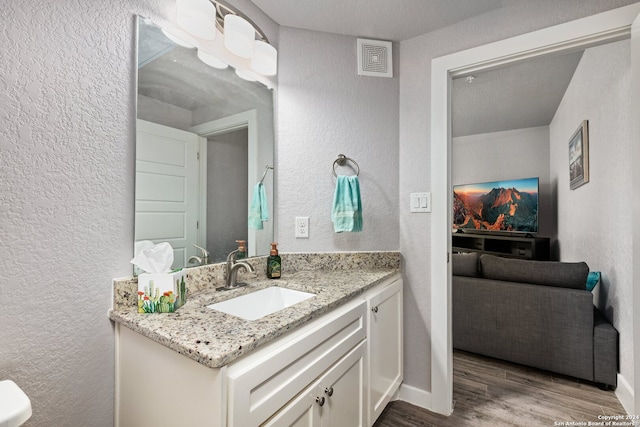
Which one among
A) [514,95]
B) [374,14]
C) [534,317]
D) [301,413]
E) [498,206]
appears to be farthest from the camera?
[498,206]

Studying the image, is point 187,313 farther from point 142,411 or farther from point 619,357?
point 619,357

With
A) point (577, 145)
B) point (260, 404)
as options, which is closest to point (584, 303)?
point (577, 145)

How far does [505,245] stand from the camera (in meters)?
4.29

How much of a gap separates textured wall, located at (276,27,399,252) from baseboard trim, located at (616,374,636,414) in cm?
158

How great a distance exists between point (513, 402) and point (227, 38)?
260 cm

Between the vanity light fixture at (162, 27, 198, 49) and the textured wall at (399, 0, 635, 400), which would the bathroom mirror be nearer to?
the vanity light fixture at (162, 27, 198, 49)

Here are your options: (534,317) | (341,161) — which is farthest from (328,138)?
(534,317)

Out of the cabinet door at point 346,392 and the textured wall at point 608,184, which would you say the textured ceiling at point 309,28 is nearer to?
the textured wall at point 608,184

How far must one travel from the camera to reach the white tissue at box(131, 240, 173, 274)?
995 millimetres

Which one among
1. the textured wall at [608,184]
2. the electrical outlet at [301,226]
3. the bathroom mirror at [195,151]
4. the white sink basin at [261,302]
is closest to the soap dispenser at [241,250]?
the bathroom mirror at [195,151]

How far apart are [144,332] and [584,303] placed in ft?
8.28

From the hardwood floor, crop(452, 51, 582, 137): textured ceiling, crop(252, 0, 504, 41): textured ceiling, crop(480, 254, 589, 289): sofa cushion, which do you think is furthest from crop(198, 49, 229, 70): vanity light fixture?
crop(480, 254, 589, 289): sofa cushion

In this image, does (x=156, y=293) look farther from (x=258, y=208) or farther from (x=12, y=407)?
(x=258, y=208)

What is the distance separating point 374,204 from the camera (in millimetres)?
1797
